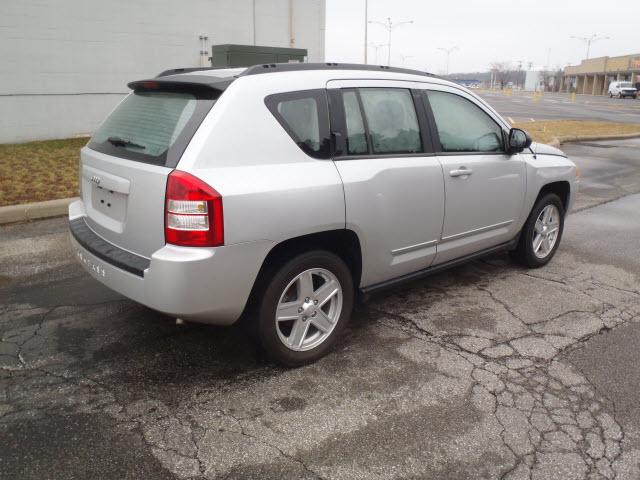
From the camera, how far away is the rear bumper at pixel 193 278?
2822 millimetres

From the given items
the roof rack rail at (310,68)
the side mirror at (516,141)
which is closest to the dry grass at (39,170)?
the roof rack rail at (310,68)

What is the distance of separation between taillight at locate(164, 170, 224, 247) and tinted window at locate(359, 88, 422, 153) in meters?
1.30

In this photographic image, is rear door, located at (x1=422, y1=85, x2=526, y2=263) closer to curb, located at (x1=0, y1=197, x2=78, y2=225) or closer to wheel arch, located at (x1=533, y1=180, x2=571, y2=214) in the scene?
wheel arch, located at (x1=533, y1=180, x2=571, y2=214)

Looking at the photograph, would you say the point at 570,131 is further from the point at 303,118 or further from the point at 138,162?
the point at 138,162

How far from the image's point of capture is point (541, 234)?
5285 millimetres

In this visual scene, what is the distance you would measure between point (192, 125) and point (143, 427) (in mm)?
1578

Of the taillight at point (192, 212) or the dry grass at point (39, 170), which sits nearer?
the taillight at point (192, 212)

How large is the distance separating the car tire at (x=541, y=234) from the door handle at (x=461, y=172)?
123 cm

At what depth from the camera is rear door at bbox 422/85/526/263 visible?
4.11m

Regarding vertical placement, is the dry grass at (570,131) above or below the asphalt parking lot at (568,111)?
below

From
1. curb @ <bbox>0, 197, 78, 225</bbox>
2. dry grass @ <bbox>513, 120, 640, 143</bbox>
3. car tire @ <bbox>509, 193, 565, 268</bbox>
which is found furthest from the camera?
dry grass @ <bbox>513, 120, 640, 143</bbox>

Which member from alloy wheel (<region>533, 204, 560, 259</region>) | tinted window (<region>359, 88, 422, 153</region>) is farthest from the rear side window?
alloy wheel (<region>533, 204, 560, 259</region>)

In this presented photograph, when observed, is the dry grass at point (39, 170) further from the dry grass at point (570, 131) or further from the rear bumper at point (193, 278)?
the dry grass at point (570, 131)

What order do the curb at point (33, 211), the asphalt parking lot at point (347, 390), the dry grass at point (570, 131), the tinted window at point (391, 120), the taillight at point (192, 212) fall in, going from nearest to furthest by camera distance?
the asphalt parking lot at point (347, 390) < the taillight at point (192, 212) < the tinted window at point (391, 120) < the curb at point (33, 211) < the dry grass at point (570, 131)
